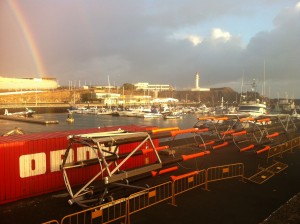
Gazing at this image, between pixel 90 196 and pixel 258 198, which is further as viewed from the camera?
pixel 258 198

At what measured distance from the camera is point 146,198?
594 inches

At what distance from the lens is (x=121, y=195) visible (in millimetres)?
15508

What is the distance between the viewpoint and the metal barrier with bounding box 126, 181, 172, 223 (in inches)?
530

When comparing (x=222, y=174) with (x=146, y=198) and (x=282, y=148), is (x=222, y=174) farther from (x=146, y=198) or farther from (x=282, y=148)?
(x=282, y=148)

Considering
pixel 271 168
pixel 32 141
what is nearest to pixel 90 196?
pixel 32 141

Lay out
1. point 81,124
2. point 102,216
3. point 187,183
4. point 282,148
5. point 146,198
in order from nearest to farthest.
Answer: point 102,216, point 146,198, point 187,183, point 282,148, point 81,124

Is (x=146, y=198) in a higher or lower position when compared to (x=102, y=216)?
lower

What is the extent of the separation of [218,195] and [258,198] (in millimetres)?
2185

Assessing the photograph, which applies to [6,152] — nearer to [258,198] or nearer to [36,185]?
[36,185]

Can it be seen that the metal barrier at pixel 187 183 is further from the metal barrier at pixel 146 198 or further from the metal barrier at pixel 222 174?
the metal barrier at pixel 222 174

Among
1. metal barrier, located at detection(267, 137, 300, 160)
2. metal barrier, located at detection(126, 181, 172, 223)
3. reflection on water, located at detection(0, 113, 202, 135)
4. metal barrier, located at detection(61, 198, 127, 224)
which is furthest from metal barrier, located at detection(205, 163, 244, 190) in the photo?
reflection on water, located at detection(0, 113, 202, 135)

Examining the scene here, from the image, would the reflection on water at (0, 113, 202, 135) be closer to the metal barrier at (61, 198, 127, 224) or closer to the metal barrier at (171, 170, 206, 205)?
the metal barrier at (171, 170, 206, 205)

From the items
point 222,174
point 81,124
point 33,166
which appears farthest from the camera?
point 81,124

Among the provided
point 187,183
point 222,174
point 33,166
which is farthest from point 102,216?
point 222,174
